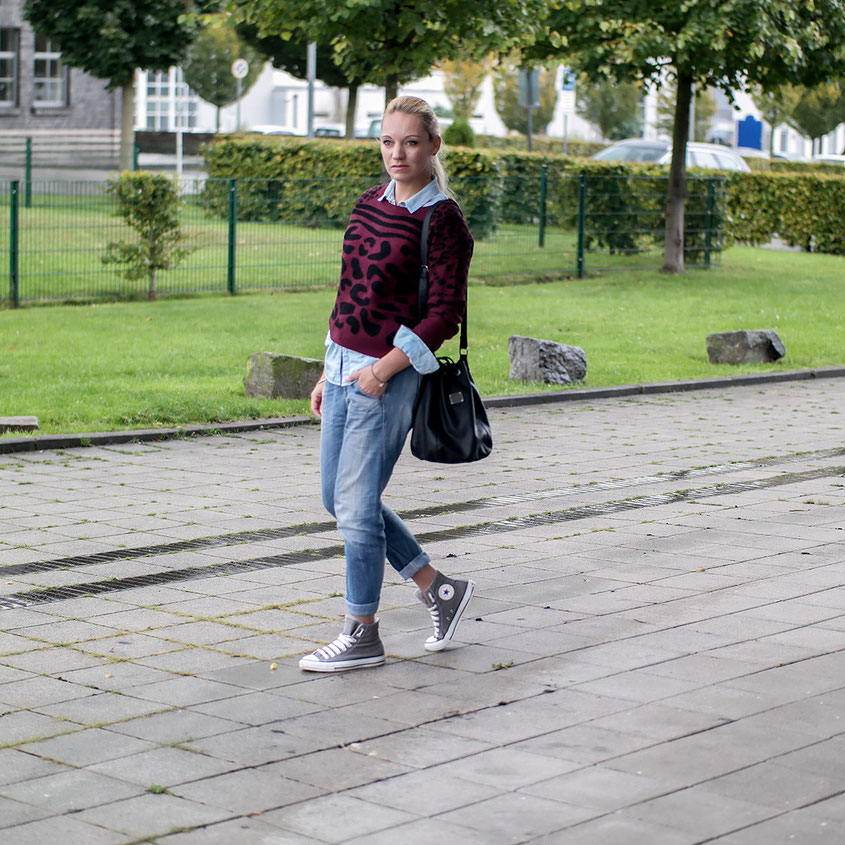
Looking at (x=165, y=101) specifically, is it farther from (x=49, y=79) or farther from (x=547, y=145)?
(x=49, y=79)

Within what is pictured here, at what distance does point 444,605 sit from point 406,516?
2.51 m

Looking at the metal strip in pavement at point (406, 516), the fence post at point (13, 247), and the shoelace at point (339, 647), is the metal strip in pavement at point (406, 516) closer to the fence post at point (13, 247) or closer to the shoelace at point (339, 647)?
the shoelace at point (339, 647)

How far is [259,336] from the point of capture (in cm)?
1551

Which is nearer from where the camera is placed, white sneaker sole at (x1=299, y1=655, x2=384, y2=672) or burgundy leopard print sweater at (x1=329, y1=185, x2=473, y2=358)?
burgundy leopard print sweater at (x1=329, y1=185, x2=473, y2=358)

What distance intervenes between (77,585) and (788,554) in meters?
3.21

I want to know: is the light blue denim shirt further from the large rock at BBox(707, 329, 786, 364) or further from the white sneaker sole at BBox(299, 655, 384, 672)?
the large rock at BBox(707, 329, 786, 364)

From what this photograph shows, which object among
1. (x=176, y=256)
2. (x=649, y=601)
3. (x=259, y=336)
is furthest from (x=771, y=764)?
(x=176, y=256)

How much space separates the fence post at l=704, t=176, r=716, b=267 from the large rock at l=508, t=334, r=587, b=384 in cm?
1279

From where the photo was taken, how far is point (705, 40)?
2102cm

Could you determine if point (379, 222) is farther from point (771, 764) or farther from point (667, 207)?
point (667, 207)

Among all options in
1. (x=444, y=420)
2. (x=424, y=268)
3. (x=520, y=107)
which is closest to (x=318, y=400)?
(x=444, y=420)

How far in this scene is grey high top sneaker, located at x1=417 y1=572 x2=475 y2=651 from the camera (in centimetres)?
534

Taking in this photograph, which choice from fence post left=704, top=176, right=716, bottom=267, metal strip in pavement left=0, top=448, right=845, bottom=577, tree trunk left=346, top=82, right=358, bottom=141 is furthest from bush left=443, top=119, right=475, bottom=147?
metal strip in pavement left=0, top=448, right=845, bottom=577

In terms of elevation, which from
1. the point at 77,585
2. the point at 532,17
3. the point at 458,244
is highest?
the point at 532,17
